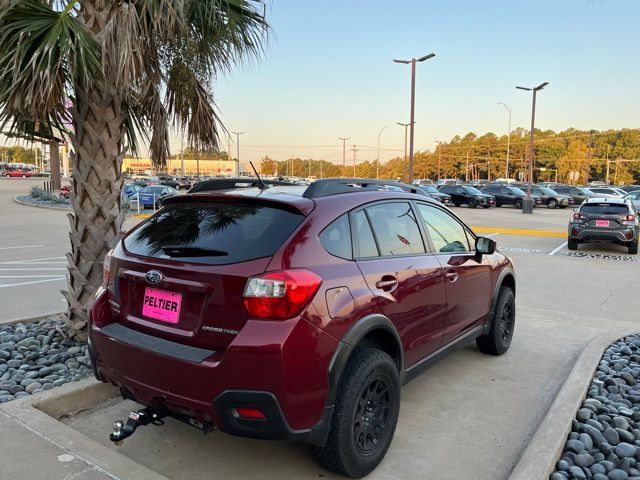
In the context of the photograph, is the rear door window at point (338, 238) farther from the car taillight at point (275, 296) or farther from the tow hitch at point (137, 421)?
the tow hitch at point (137, 421)

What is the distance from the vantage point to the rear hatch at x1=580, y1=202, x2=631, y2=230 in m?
13.6

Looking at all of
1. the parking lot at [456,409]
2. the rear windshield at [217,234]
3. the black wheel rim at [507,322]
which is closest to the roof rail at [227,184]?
the rear windshield at [217,234]

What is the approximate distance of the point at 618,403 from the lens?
12.6 feet

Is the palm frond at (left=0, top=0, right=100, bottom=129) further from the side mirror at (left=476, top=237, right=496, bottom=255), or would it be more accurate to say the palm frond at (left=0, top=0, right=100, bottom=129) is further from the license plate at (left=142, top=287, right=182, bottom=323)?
the side mirror at (left=476, top=237, right=496, bottom=255)

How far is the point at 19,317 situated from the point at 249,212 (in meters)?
4.56

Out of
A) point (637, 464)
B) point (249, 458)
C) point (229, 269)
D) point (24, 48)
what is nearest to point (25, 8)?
point (24, 48)

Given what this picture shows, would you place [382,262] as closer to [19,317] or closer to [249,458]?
[249,458]

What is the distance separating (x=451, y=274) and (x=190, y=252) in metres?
2.12

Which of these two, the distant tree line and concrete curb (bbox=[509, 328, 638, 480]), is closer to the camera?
concrete curb (bbox=[509, 328, 638, 480])

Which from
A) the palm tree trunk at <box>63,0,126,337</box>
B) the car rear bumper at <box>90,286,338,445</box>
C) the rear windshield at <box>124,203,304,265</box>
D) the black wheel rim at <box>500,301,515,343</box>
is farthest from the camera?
the black wheel rim at <box>500,301,515,343</box>

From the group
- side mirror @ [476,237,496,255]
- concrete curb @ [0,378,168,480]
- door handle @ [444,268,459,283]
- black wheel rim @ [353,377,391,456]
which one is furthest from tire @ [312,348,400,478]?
side mirror @ [476,237,496,255]

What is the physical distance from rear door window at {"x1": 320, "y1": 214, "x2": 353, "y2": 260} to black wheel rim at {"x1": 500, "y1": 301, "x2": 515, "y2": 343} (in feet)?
9.13

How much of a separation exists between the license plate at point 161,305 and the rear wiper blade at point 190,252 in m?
0.22

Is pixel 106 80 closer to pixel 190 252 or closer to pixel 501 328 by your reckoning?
pixel 190 252
